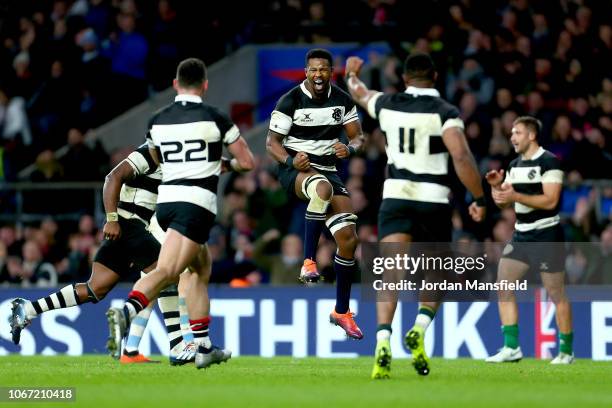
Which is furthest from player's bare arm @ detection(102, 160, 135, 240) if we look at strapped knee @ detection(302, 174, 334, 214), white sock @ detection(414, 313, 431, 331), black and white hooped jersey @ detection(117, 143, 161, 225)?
white sock @ detection(414, 313, 431, 331)

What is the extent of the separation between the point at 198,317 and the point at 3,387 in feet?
6.89

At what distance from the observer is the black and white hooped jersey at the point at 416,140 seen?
1170cm

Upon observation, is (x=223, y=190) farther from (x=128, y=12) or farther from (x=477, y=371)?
(x=477, y=371)

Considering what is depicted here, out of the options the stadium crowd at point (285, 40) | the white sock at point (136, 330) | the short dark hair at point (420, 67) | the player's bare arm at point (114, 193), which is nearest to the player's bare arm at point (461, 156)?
the short dark hair at point (420, 67)

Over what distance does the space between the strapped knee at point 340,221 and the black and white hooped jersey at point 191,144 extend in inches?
65.7

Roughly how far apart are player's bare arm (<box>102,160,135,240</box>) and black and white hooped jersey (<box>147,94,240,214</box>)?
1.04m

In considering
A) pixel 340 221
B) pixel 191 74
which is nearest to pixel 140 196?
pixel 340 221

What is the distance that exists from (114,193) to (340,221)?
79.4 inches

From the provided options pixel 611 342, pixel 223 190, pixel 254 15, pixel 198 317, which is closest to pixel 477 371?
pixel 198 317

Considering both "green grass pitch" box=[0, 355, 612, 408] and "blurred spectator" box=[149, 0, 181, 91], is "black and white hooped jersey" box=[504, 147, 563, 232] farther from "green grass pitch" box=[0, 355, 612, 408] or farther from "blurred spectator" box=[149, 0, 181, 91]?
"blurred spectator" box=[149, 0, 181, 91]

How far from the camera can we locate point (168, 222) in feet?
39.3

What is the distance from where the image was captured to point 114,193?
13.0 metres

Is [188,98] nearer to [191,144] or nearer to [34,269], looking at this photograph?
[191,144]

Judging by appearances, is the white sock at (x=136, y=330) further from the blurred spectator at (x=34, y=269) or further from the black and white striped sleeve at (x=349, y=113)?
the blurred spectator at (x=34, y=269)
